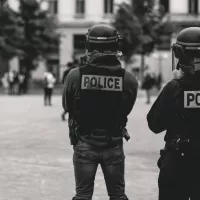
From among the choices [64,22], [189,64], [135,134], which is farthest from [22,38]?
[189,64]

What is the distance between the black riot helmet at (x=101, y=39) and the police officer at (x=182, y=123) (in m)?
0.61

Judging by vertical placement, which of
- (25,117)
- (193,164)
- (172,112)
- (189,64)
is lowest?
(25,117)

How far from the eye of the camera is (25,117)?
18812 millimetres

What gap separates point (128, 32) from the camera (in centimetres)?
4147

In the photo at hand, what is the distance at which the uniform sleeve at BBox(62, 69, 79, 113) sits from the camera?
4207 millimetres

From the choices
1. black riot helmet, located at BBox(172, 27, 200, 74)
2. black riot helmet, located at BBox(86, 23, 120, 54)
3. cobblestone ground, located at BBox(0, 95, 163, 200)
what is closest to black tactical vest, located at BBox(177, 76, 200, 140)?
black riot helmet, located at BBox(172, 27, 200, 74)

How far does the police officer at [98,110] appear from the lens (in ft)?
13.7

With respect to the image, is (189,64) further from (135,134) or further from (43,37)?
(43,37)

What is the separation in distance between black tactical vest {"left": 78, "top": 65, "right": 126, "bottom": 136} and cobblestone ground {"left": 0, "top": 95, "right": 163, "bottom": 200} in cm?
272

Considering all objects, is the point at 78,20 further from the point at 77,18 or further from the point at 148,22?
the point at 148,22

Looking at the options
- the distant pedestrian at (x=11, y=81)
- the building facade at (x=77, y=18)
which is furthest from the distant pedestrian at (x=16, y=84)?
the building facade at (x=77, y=18)

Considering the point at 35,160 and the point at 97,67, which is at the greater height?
the point at 97,67

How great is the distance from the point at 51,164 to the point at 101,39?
16.9 ft

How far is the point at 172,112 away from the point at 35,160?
6.01 metres
